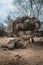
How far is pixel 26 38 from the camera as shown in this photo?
5.91 metres

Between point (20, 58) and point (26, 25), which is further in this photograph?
point (26, 25)

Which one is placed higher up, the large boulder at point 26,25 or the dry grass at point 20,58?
the large boulder at point 26,25

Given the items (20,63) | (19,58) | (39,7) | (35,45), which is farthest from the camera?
(39,7)

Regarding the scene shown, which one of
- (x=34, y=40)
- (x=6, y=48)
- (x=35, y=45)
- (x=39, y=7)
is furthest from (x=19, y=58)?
(x=39, y=7)

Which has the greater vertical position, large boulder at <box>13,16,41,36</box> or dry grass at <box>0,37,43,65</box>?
large boulder at <box>13,16,41,36</box>

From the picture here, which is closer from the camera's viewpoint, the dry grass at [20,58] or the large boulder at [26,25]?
the dry grass at [20,58]

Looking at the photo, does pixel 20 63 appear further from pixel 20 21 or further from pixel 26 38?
pixel 20 21

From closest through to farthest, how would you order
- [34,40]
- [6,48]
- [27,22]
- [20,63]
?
[20,63]
[6,48]
[34,40]
[27,22]

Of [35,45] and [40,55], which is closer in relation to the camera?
[40,55]

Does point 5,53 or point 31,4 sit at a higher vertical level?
point 31,4

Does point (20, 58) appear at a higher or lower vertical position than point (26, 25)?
lower

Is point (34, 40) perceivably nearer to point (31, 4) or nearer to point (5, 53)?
point (5, 53)

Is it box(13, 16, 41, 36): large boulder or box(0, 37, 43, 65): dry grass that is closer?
box(0, 37, 43, 65): dry grass

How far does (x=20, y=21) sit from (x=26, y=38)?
1095 mm
